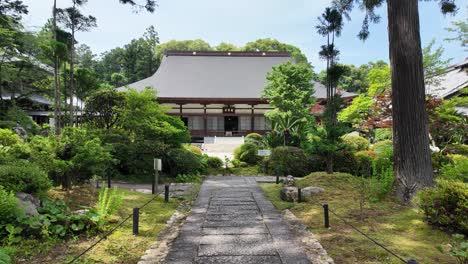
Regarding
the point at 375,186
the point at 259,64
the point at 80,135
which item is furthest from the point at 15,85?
the point at 375,186

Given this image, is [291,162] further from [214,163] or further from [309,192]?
[309,192]

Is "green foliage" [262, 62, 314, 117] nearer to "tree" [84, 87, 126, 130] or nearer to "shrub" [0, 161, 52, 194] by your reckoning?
"tree" [84, 87, 126, 130]

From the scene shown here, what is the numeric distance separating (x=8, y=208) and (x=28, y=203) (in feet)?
1.52

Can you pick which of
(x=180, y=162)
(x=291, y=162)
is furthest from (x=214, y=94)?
(x=180, y=162)

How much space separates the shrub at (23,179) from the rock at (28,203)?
156 mm

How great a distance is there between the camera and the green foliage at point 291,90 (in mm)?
18625

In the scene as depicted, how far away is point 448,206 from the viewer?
4.57 m

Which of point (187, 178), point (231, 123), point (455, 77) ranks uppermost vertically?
point (455, 77)

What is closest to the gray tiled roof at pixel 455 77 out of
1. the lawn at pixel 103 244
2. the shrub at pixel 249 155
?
Answer: the shrub at pixel 249 155

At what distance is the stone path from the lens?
3.87 meters

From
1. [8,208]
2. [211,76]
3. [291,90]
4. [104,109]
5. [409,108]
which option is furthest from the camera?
[211,76]

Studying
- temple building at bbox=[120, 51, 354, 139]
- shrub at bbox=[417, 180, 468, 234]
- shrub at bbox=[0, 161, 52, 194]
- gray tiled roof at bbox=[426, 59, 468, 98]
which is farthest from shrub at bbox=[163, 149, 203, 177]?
gray tiled roof at bbox=[426, 59, 468, 98]

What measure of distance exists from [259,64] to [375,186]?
87.2ft

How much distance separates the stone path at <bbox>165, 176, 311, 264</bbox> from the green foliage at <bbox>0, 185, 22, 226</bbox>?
7.10 feet
